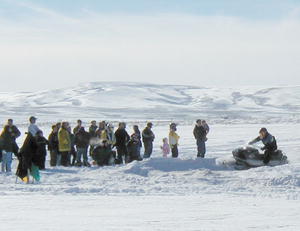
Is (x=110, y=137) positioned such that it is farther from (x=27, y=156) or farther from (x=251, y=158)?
(x=27, y=156)

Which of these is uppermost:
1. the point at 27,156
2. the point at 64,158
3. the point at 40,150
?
the point at 40,150

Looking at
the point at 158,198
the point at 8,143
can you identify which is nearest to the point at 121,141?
the point at 8,143

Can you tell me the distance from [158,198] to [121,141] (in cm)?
682

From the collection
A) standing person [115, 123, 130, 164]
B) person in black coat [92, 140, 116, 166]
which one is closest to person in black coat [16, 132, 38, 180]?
person in black coat [92, 140, 116, 166]

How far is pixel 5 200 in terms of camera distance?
10961mm

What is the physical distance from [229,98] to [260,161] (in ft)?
510

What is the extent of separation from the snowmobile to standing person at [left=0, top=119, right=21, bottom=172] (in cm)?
582

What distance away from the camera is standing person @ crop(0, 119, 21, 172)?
52.2 ft

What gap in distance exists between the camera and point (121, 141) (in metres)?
18.2

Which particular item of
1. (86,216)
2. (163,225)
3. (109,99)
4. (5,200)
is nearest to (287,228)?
(163,225)

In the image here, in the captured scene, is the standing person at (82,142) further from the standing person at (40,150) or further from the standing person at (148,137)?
the standing person at (40,150)

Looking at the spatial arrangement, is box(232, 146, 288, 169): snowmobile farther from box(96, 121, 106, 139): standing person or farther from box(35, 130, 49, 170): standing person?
box(35, 130, 49, 170): standing person

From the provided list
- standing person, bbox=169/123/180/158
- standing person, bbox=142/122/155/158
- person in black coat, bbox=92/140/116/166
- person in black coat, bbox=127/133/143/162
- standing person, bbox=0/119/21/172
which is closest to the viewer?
standing person, bbox=0/119/21/172

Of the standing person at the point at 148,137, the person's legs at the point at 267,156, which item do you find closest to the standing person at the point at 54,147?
the standing person at the point at 148,137
